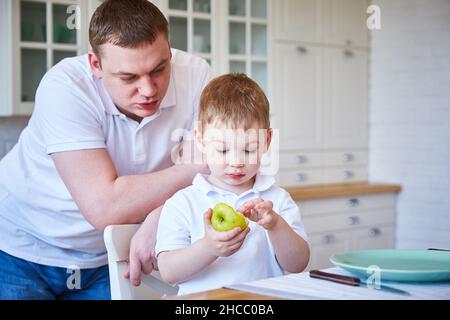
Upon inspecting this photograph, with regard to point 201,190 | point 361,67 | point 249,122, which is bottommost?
point 201,190

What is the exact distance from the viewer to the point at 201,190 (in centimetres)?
107

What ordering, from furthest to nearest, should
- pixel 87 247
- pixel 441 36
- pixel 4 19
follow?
pixel 441 36 < pixel 4 19 < pixel 87 247

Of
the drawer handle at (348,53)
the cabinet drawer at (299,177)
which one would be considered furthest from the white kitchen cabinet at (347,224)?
the drawer handle at (348,53)

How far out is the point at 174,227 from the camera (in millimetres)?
1028

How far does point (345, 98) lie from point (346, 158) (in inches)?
11.0

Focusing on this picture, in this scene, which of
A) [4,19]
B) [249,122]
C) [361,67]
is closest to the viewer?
[249,122]

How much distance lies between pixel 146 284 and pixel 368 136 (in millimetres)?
2508

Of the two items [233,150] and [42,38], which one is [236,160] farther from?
[42,38]

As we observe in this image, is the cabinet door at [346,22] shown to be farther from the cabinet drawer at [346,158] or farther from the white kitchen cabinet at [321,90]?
the cabinet drawer at [346,158]

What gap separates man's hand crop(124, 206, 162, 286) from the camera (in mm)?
1027

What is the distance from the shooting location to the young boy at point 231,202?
991 mm
